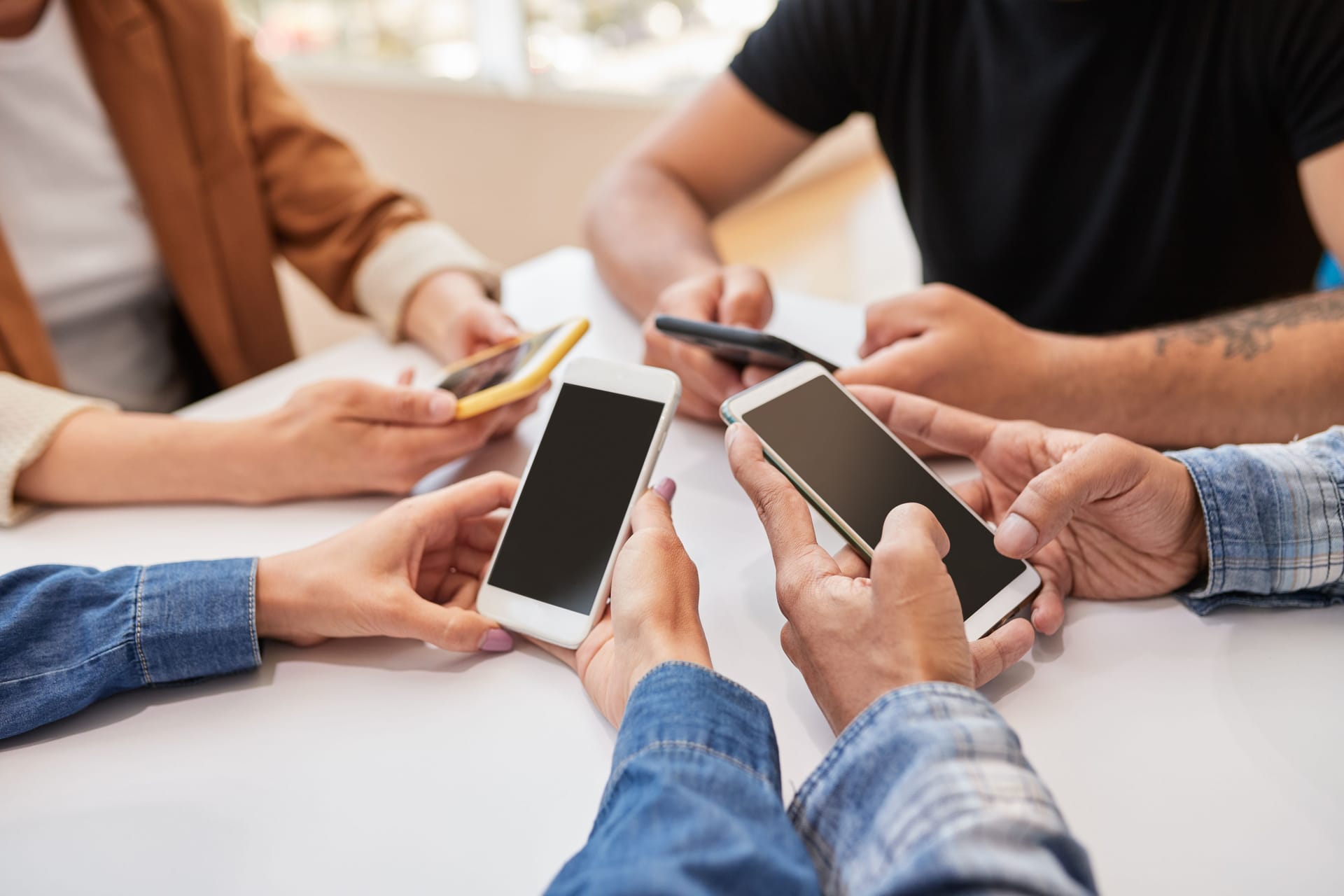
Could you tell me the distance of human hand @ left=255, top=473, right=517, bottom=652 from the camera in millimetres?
576

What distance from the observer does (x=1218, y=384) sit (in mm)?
761

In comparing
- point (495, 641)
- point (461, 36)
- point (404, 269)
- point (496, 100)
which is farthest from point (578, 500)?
point (461, 36)

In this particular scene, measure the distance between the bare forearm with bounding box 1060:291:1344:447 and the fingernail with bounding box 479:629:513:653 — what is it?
1.76ft

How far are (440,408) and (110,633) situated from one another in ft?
0.96

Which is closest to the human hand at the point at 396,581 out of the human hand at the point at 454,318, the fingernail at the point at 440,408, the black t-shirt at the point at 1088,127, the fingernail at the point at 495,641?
the fingernail at the point at 495,641

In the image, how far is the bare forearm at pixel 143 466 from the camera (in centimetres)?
75

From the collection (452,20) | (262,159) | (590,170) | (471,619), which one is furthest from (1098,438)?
(452,20)

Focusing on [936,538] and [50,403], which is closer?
[936,538]

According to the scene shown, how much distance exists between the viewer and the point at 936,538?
1.58 ft

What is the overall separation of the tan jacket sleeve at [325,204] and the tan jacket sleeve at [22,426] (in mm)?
388

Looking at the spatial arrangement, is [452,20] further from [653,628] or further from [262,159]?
[653,628]

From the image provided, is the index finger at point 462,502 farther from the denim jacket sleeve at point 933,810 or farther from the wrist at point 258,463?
the denim jacket sleeve at point 933,810

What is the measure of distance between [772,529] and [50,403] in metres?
0.68

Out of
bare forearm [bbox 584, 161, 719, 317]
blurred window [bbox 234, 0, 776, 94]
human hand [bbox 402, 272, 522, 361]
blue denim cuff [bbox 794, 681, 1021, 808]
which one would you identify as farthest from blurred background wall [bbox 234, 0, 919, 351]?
blue denim cuff [bbox 794, 681, 1021, 808]
